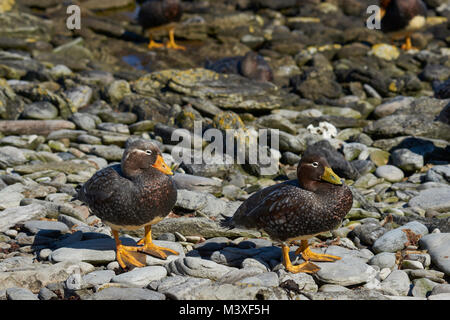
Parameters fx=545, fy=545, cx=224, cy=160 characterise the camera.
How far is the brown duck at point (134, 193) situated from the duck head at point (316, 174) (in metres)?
1.38

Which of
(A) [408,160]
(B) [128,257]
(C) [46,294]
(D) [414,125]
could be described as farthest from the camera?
(D) [414,125]

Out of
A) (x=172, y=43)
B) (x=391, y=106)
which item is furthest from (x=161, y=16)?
(x=391, y=106)

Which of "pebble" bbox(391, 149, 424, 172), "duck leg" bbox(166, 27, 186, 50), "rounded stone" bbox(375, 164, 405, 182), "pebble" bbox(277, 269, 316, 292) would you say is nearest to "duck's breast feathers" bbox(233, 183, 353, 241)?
"pebble" bbox(277, 269, 316, 292)

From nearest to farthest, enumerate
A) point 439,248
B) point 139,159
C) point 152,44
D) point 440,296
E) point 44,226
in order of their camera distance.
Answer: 1. point 440,296
2. point 139,159
3. point 439,248
4. point 44,226
5. point 152,44

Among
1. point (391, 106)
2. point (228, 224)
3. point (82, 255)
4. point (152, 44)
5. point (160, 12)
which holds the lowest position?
point (82, 255)

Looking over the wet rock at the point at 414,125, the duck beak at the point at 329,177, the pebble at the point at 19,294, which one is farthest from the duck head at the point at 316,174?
the wet rock at the point at 414,125

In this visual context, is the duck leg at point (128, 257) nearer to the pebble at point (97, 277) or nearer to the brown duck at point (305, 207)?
the pebble at point (97, 277)

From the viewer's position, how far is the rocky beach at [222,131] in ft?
17.8

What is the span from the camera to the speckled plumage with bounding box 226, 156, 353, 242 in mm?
5363

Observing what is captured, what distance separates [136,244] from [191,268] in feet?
3.84

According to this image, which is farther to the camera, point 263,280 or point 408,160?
point 408,160

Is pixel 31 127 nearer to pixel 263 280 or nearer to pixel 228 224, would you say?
pixel 228 224

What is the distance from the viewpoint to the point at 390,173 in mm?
9336

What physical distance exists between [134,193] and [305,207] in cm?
172
